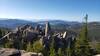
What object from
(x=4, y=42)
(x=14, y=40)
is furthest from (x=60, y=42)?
(x=4, y=42)

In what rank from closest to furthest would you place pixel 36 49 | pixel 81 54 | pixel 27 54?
pixel 27 54, pixel 36 49, pixel 81 54

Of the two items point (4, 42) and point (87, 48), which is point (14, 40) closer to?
point (4, 42)

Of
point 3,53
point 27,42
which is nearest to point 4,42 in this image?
point 27,42

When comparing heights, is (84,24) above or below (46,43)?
above

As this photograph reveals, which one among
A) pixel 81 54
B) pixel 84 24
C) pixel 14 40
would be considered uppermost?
pixel 84 24

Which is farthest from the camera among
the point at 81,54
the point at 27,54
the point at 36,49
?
the point at 81,54

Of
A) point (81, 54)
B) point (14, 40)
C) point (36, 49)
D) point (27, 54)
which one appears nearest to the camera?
point (27, 54)

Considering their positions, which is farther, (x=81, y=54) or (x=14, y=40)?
(x=14, y=40)

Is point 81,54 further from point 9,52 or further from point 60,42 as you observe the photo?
point 9,52

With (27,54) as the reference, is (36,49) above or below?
below
